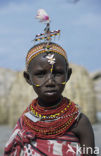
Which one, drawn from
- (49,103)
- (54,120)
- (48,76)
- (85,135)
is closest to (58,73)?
(48,76)

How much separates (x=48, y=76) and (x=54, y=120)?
346 mm

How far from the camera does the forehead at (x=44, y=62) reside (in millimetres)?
2217

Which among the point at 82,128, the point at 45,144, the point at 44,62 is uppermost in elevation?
the point at 44,62

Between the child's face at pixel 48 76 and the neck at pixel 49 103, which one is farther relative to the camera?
the neck at pixel 49 103

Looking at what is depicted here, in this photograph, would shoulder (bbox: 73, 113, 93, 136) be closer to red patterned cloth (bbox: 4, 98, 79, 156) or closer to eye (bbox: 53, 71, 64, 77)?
red patterned cloth (bbox: 4, 98, 79, 156)

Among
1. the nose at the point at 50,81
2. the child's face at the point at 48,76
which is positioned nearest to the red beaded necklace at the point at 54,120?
the child's face at the point at 48,76

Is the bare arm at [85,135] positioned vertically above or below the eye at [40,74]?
below

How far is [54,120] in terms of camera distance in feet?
7.42

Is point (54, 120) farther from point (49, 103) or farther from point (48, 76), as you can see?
point (48, 76)

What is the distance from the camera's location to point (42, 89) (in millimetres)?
2217

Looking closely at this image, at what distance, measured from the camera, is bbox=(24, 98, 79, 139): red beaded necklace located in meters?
2.24

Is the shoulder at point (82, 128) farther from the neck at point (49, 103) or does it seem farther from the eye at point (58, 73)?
the eye at point (58, 73)

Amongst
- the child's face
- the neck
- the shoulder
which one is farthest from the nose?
the shoulder

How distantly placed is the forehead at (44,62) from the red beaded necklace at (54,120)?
0.31 m
